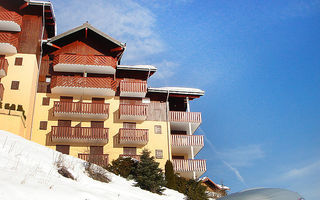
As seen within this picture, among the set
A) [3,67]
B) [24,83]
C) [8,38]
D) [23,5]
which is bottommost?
[24,83]

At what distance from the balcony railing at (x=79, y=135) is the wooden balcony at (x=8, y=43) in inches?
278

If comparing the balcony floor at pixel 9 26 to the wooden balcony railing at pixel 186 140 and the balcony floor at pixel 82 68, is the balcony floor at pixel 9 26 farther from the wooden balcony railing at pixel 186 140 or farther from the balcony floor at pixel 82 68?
the wooden balcony railing at pixel 186 140

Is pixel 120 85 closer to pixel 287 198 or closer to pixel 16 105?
pixel 16 105

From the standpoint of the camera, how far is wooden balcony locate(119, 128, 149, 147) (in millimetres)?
26938

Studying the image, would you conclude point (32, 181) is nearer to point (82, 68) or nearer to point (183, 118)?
point (82, 68)

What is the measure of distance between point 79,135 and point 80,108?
2335 mm

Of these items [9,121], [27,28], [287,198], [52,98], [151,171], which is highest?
[27,28]

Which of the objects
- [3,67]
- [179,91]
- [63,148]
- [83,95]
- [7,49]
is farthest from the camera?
[179,91]

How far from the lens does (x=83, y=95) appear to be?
2838 centimetres

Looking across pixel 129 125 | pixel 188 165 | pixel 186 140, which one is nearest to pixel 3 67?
pixel 129 125

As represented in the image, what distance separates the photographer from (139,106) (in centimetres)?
2816

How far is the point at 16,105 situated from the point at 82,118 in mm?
5412

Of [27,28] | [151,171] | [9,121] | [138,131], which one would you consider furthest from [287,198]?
[27,28]

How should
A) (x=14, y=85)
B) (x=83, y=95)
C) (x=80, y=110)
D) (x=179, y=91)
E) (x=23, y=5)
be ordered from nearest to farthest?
(x=14, y=85), (x=80, y=110), (x=23, y=5), (x=83, y=95), (x=179, y=91)
